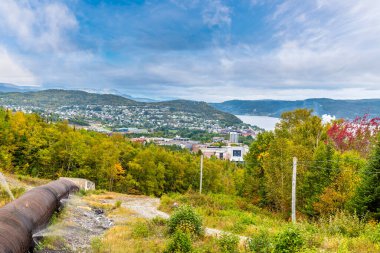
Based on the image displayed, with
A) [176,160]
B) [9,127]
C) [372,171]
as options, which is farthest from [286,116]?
[9,127]

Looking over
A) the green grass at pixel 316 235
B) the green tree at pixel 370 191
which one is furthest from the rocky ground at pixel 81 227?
the green tree at pixel 370 191

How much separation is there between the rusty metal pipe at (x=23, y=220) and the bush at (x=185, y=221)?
5192mm

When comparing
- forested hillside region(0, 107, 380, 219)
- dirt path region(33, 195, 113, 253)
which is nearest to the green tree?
forested hillside region(0, 107, 380, 219)

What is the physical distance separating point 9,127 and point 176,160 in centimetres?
2868

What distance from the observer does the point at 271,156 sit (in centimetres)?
3116

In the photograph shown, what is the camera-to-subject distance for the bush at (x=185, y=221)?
1320cm

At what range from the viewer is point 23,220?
9023 millimetres

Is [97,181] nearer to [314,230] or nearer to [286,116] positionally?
[286,116]

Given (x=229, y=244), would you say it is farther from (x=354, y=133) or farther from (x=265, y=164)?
(x=354, y=133)

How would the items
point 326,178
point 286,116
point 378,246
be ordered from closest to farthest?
1. point 378,246
2. point 326,178
3. point 286,116

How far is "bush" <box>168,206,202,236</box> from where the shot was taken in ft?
43.3

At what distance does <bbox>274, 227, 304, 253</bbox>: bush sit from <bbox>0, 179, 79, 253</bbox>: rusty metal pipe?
7049 millimetres

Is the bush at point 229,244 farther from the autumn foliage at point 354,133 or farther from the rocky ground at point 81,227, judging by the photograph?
the autumn foliage at point 354,133

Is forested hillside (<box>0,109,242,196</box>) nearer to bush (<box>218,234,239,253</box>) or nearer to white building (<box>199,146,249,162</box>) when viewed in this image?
bush (<box>218,234,239,253</box>)
